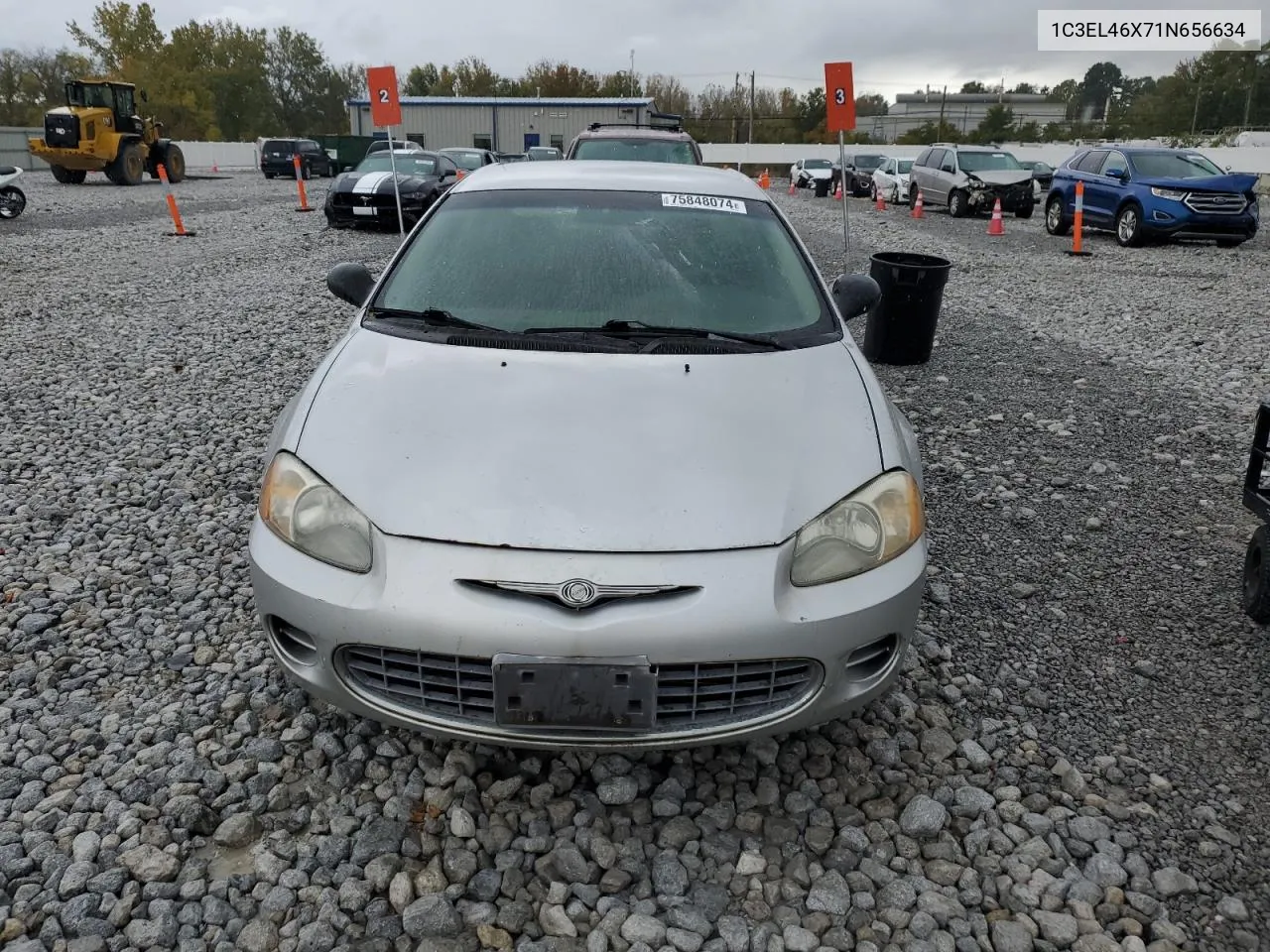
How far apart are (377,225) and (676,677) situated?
573 inches

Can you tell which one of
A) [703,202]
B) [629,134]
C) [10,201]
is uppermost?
[629,134]

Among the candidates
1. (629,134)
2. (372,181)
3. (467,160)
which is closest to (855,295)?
(629,134)

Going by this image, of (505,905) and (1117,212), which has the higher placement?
(1117,212)

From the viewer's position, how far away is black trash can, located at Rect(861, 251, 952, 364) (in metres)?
6.38

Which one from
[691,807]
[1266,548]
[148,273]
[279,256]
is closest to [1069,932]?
[691,807]

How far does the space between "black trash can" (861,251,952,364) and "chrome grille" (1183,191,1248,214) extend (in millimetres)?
8981

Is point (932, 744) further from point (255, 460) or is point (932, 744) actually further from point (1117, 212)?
point (1117, 212)

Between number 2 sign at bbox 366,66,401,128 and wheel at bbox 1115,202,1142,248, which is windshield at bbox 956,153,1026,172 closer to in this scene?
wheel at bbox 1115,202,1142,248

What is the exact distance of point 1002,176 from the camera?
18.2 m

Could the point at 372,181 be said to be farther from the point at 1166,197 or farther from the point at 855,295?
the point at 855,295

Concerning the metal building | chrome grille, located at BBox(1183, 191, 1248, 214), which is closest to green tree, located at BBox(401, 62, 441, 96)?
the metal building

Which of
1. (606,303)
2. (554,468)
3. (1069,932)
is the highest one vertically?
(606,303)

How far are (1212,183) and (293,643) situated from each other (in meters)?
15.1

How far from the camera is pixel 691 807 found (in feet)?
7.60
